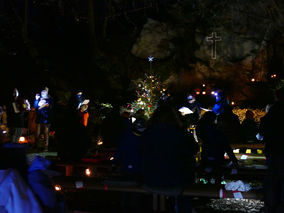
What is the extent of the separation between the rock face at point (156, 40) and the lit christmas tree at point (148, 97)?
575 cm

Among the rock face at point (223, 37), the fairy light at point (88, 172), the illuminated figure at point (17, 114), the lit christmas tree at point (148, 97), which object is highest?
the rock face at point (223, 37)

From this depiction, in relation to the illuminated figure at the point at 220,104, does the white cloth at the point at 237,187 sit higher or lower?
lower

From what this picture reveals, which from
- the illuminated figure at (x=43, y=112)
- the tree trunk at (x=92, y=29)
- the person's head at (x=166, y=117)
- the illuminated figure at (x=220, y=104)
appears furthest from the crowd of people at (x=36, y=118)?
the tree trunk at (x=92, y=29)

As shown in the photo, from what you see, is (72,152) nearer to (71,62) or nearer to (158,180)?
(158,180)

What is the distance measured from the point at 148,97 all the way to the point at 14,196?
57.2 ft

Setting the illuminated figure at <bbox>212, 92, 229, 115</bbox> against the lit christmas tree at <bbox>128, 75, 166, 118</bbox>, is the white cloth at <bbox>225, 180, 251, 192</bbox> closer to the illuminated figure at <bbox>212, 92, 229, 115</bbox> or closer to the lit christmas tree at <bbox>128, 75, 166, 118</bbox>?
the illuminated figure at <bbox>212, 92, 229, 115</bbox>

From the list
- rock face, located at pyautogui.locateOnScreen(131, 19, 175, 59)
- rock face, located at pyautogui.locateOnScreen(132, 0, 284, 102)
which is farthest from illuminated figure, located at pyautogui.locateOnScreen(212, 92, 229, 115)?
rock face, located at pyautogui.locateOnScreen(131, 19, 175, 59)

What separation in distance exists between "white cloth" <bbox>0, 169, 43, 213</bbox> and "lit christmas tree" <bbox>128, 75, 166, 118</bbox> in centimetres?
1645

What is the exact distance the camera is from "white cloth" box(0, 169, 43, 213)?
7.61 feet

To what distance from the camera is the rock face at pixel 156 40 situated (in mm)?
26781

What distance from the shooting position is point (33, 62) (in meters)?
24.3

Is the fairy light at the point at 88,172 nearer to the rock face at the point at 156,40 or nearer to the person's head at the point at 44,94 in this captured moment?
the person's head at the point at 44,94

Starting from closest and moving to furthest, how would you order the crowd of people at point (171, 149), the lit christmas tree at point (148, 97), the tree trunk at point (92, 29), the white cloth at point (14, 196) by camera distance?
1. the white cloth at point (14, 196)
2. the crowd of people at point (171, 149)
3. the lit christmas tree at point (148, 97)
4. the tree trunk at point (92, 29)

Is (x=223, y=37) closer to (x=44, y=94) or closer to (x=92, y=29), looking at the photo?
(x=92, y=29)
